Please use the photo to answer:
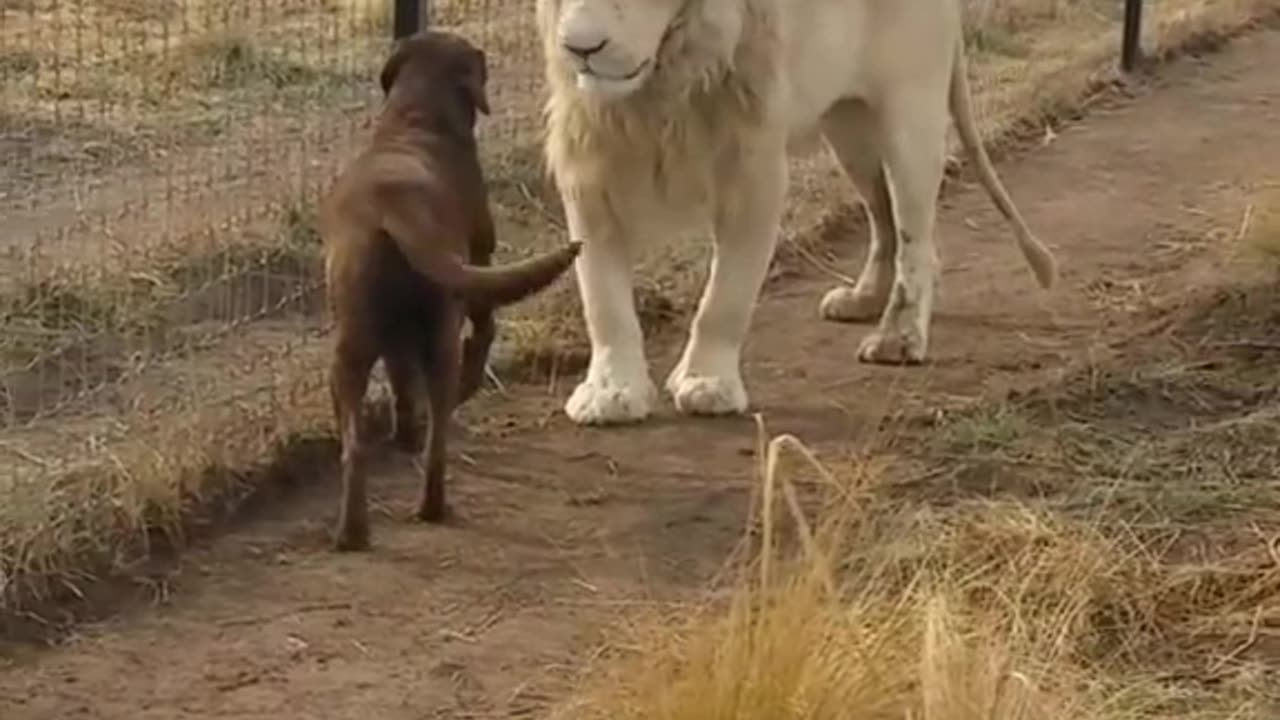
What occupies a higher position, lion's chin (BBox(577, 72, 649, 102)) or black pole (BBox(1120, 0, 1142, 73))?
lion's chin (BBox(577, 72, 649, 102))

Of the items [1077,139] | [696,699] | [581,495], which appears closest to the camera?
[696,699]

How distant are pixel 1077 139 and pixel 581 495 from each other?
18.8 ft

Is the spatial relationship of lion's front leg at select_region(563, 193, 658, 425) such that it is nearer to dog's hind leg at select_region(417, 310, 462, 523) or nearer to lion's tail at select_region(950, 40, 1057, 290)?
dog's hind leg at select_region(417, 310, 462, 523)

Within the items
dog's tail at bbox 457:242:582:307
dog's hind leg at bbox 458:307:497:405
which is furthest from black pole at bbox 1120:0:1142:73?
dog's tail at bbox 457:242:582:307

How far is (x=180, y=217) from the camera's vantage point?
811 cm

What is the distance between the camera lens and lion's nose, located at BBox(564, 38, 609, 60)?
20.3ft

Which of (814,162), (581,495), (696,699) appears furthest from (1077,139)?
(696,699)

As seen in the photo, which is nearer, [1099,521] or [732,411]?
[1099,521]

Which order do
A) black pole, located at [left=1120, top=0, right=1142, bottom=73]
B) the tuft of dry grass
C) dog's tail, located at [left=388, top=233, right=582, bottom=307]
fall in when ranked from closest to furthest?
dog's tail, located at [left=388, top=233, right=582, bottom=307], the tuft of dry grass, black pole, located at [left=1120, top=0, right=1142, bottom=73]

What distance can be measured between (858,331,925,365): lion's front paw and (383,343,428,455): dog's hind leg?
1649 millimetres

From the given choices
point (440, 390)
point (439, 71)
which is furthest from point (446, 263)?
point (439, 71)

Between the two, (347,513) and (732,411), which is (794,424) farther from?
(347,513)

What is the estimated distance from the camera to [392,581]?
5.45 metres

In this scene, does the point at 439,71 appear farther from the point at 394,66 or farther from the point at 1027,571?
the point at 1027,571
